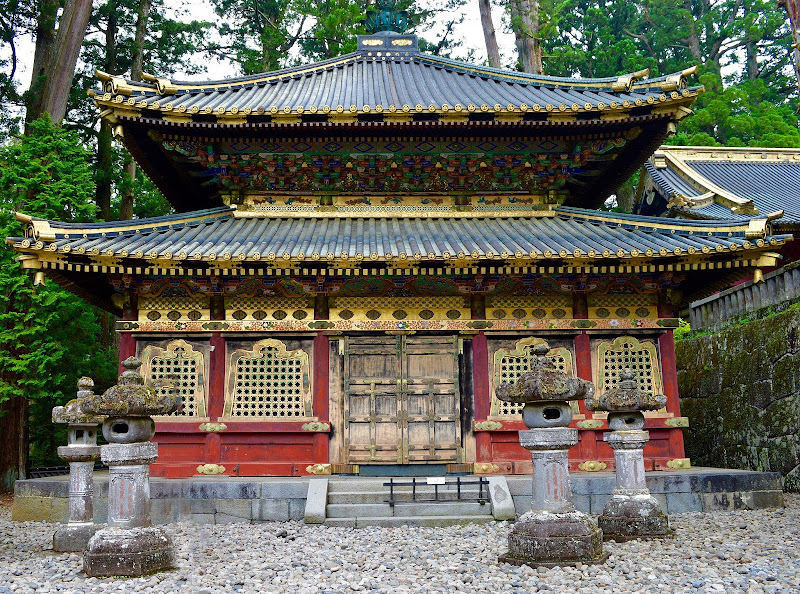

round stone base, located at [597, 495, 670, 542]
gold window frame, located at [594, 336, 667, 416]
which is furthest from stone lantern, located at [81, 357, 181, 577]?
gold window frame, located at [594, 336, 667, 416]

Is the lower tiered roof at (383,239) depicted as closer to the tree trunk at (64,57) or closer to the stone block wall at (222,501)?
the stone block wall at (222,501)

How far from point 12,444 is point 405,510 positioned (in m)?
10.2

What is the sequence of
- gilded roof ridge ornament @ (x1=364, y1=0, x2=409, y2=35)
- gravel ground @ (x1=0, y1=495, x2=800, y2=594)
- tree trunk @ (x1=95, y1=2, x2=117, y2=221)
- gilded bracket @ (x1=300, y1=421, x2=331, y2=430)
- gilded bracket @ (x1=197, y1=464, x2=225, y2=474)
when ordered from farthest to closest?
1. tree trunk @ (x1=95, y1=2, x2=117, y2=221)
2. gilded roof ridge ornament @ (x1=364, y1=0, x2=409, y2=35)
3. gilded bracket @ (x1=300, y1=421, x2=331, y2=430)
4. gilded bracket @ (x1=197, y1=464, x2=225, y2=474)
5. gravel ground @ (x1=0, y1=495, x2=800, y2=594)

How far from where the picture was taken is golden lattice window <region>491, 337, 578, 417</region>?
1151cm

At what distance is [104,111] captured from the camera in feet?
37.1

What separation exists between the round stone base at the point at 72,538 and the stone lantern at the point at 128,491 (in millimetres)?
1378

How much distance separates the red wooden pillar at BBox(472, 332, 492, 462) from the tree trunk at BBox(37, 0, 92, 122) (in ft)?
41.2

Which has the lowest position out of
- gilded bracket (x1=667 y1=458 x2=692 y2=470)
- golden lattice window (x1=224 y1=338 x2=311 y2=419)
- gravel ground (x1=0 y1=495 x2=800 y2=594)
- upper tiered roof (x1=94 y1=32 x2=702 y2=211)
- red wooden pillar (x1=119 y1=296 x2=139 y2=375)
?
gravel ground (x1=0 y1=495 x2=800 y2=594)

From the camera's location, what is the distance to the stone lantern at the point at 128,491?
22.2 ft

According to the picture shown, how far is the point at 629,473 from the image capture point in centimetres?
838

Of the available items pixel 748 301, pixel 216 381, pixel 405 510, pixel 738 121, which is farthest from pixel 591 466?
pixel 738 121

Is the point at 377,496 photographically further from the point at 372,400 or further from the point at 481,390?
the point at 481,390

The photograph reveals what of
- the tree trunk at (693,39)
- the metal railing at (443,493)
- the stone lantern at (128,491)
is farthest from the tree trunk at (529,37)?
the stone lantern at (128,491)

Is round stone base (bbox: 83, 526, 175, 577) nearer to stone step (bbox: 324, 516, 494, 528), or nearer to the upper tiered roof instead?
stone step (bbox: 324, 516, 494, 528)
